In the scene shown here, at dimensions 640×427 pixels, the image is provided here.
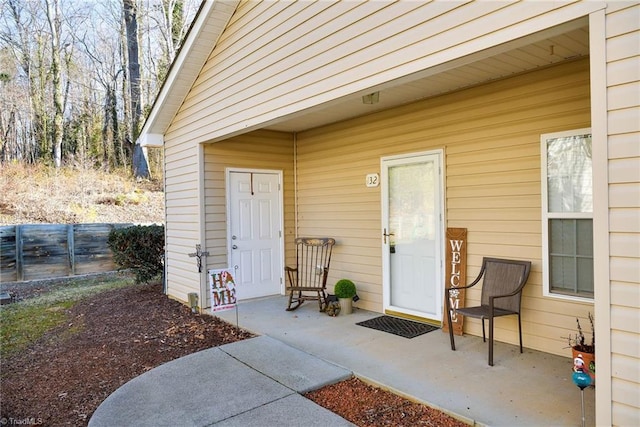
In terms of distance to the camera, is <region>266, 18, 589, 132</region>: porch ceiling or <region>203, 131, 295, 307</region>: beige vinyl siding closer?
<region>266, 18, 589, 132</region>: porch ceiling

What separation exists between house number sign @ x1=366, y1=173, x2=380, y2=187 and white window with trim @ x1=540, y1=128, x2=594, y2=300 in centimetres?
202

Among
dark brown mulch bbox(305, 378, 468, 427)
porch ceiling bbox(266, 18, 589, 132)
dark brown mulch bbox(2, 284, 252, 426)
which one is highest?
porch ceiling bbox(266, 18, 589, 132)

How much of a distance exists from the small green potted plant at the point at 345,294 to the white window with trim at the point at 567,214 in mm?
2284

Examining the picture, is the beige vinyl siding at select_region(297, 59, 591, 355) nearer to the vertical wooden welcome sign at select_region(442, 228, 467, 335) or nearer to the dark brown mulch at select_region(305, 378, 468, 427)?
the vertical wooden welcome sign at select_region(442, 228, 467, 335)

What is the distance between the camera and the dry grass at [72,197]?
38.2ft

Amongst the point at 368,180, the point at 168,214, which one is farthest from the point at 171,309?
the point at 368,180

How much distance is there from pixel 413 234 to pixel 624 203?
2.90m

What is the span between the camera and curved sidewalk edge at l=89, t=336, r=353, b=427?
105 inches

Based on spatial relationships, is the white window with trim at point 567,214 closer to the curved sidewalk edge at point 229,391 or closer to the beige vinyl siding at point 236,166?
the curved sidewalk edge at point 229,391

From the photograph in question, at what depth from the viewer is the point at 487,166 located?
401cm

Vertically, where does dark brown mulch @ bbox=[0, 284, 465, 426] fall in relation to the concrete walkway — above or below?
below

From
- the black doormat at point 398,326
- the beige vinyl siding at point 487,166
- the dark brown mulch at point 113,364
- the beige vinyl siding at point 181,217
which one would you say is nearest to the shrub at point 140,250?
the beige vinyl siding at point 181,217

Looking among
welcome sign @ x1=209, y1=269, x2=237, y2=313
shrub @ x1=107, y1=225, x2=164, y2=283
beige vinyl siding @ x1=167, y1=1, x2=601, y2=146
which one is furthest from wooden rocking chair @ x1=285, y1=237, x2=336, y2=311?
shrub @ x1=107, y1=225, x2=164, y2=283

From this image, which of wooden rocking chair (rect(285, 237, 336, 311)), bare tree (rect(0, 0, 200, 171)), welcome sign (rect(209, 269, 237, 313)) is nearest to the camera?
welcome sign (rect(209, 269, 237, 313))
